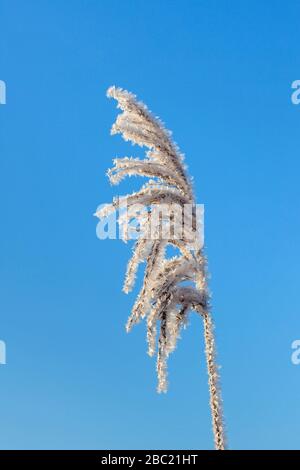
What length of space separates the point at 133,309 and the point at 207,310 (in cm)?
135

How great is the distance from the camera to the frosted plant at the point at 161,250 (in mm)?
14680

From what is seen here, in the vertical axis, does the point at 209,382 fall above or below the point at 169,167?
below

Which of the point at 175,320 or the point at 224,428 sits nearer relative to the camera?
the point at 224,428

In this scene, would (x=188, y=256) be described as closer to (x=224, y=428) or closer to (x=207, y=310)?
Result: (x=207, y=310)

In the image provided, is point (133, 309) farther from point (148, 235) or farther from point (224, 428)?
point (224, 428)

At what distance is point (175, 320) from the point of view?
588 inches

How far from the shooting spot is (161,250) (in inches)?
594

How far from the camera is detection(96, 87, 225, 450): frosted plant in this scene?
14680 millimetres

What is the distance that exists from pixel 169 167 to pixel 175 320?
9.51 ft
